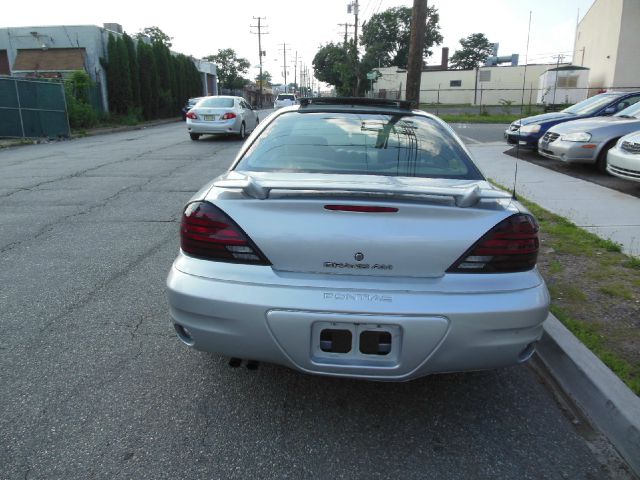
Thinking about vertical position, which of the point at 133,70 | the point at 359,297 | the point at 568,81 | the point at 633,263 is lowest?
the point at 633,263

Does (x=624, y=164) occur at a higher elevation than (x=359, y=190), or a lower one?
lower

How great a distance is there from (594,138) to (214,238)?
9.32m

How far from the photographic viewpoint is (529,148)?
13.0 meters

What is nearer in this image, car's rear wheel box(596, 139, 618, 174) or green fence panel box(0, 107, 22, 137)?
car's rear wheel box(596, 139, 618, 174)

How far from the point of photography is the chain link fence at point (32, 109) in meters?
18.1

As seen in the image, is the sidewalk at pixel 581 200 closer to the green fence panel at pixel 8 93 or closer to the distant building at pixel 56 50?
the green fence panel at pixel 8 93

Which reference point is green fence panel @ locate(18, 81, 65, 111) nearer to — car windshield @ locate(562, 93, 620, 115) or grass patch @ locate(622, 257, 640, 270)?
car windshield @ locate(562, 93, 620, 115)

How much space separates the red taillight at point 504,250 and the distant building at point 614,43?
30878 millimetres

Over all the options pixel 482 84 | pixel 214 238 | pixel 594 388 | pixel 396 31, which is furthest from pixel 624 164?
pixel 396 31

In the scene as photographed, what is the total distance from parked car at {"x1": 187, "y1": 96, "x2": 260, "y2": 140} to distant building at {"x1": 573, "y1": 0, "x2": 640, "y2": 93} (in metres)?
22.0

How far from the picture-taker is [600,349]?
10.4 ft

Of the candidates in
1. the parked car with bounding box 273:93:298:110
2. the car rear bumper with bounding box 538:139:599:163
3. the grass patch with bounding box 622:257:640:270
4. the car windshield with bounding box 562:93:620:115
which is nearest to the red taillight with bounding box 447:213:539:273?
the grass patch with bounding box 622:257:640:270

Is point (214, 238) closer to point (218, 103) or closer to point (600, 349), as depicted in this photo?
point (600, 349)

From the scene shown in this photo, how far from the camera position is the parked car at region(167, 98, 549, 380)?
90.4 inches
